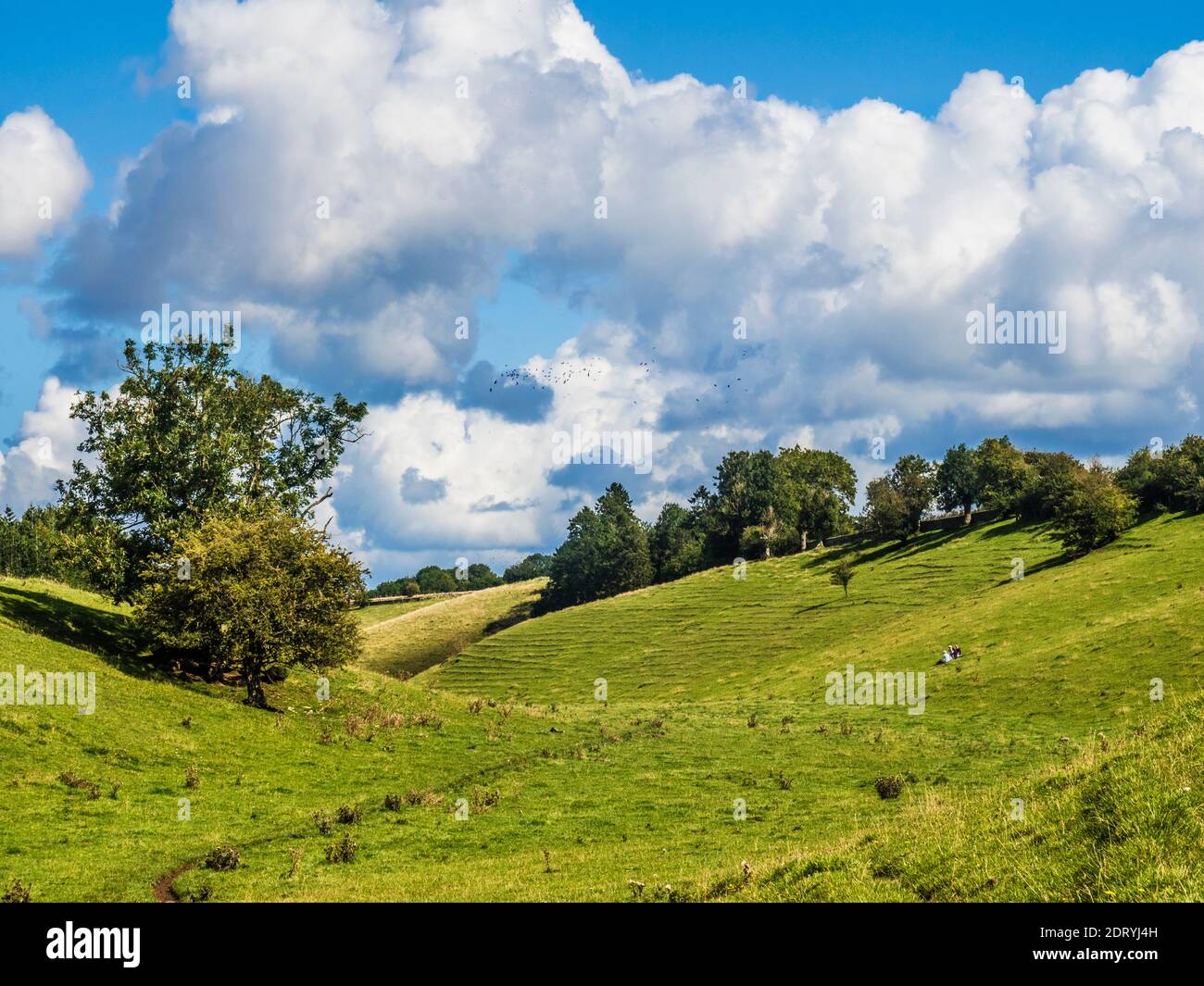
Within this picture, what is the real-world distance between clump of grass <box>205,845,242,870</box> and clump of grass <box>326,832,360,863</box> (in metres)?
2.66

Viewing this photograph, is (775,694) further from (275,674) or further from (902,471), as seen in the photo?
(902,471)

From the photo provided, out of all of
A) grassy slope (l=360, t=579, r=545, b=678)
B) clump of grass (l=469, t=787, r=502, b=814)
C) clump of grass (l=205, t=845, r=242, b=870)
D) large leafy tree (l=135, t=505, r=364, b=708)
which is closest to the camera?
clump of grass (l=205, t=845, r=242, b=870)

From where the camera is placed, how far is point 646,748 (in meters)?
50.8

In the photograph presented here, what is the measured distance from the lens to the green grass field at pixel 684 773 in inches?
656

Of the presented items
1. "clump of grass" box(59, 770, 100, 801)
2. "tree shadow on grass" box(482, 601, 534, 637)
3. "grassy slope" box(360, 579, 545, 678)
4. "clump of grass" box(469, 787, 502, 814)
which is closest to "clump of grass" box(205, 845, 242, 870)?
"clump of grass" box(59, 770, 100, 801)

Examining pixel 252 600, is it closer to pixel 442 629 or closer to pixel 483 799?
pixel 483 799

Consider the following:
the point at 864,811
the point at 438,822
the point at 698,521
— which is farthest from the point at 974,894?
the point at 698,521

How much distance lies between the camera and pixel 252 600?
49062 mm

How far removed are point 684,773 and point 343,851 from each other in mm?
19165

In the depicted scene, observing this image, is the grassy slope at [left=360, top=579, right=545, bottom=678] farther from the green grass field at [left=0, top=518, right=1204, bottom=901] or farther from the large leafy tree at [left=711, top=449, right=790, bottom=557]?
the green grass field at [left=0, top=518, right=1204, bottom=901]

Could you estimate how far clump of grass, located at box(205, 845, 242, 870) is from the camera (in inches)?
1055

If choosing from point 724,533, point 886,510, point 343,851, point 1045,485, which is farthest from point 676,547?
point 343,851

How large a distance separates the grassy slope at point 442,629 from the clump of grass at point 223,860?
4011 inches

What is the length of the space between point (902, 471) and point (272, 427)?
118 m
